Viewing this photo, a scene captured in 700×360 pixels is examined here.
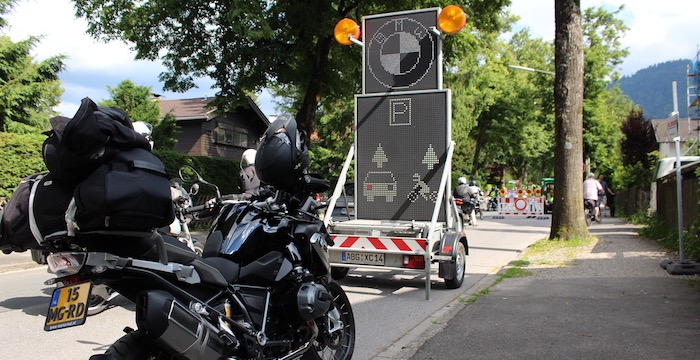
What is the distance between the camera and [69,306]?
8.96ft

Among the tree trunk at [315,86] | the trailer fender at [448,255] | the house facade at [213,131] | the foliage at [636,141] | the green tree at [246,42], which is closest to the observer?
the trailer fender at [448,255]

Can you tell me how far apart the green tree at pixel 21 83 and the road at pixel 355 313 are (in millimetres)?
17006

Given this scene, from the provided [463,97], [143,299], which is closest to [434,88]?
[143,299]

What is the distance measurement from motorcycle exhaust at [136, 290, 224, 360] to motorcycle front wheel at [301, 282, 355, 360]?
1.18 m

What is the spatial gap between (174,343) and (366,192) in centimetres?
652

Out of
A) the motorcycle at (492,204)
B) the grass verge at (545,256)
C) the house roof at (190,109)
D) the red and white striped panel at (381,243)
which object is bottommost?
the grass verge at (545,256)

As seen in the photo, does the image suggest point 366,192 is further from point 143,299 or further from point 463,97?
point 463,97

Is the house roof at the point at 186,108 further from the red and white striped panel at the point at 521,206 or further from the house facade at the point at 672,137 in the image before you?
the house facade at the point at 672,137

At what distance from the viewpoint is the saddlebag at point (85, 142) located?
8.82 ft

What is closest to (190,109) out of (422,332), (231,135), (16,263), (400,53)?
(231,135)

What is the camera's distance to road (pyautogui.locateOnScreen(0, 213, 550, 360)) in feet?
17.5

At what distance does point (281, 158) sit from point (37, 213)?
1.59m

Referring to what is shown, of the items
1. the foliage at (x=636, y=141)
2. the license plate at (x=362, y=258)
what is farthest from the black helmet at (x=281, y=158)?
the foliage at (x=636, y=141)

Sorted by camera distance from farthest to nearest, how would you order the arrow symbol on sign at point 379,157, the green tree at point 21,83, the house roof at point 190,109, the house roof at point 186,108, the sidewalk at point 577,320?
the house roof at point 186,108 → the house roof at point 190,109 → the green tree at point 21,83 → the arrow symbol on sign at point 379,157 → the sidewalk at point 577,320
